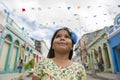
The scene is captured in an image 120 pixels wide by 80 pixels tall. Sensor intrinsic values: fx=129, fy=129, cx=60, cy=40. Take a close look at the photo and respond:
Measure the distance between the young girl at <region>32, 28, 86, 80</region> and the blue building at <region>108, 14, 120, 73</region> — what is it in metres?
11.6

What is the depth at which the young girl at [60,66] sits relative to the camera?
1.39m

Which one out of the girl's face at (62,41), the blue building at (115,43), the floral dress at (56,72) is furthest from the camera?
the blue building at (115,43)

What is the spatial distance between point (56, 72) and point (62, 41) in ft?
1.18

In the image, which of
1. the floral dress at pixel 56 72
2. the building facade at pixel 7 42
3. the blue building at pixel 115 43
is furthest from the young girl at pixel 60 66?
the blue building at pixel 115 43

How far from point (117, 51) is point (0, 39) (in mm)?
11389

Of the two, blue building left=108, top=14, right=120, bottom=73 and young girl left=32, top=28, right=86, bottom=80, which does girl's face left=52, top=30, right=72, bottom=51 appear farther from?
blue building left=108, top=14, right=120, bottom=73

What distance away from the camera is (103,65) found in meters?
16.3

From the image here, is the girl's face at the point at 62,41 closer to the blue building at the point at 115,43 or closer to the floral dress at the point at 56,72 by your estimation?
the floral dress at the point at 56,72

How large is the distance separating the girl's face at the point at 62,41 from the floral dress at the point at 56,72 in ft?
0.64

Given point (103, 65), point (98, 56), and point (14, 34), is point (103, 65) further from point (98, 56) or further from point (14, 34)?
point (14, 34)

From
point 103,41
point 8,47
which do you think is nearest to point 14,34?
point 8,47

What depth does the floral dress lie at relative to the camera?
138cm

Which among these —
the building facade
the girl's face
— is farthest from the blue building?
the girl's face

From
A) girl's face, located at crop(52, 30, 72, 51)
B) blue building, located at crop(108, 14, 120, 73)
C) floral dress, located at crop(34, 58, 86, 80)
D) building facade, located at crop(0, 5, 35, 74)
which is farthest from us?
blue building, located at crop(108, 14, 120, 73)
